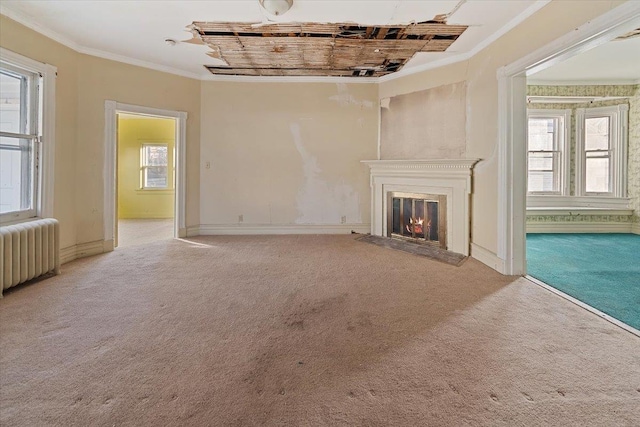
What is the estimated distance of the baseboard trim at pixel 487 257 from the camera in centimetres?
337

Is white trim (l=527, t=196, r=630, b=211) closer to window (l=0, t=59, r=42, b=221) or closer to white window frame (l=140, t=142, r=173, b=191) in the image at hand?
window (l=0, t=59, r=42, b=221)

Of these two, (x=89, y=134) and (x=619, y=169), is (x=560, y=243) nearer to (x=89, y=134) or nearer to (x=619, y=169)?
(x=619, y=169)

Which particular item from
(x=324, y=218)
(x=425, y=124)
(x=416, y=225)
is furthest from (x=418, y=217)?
(x=324, y=218)

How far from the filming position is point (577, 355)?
1.77 meters

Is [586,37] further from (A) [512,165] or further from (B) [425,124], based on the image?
(B) [425,124]

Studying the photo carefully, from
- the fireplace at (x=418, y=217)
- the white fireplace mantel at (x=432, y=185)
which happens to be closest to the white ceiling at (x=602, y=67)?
the white fireplace mantel at (x=432, y=185)

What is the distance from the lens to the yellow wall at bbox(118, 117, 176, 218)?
7.73 meters

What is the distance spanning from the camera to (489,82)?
11.8 feet

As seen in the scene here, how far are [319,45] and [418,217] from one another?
280cm

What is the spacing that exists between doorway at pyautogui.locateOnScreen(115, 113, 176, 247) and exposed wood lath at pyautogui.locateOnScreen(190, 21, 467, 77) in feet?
12.3

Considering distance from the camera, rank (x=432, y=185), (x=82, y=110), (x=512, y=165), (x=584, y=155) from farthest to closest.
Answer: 1. (x=584, y=155)
2. (x=432, y=185)
3. (x=82, y=110)
4. (x=512, y=165)

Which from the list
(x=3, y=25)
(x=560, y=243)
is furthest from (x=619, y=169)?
(x=3, y=25)

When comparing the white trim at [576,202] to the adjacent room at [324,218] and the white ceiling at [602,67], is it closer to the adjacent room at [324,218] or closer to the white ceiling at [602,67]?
the adjacent room at [324,218]

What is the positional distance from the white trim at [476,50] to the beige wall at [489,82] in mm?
45
